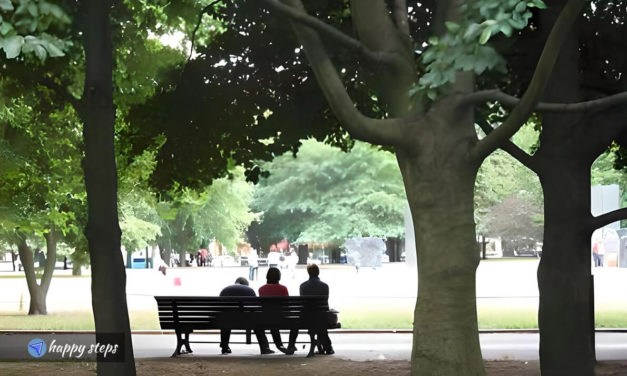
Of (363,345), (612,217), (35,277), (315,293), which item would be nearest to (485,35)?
(612,217)

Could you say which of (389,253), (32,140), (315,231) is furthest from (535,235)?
(32,140)

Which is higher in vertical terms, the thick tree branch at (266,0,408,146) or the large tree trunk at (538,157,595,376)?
the thick tree branch at (266,0,408,146)

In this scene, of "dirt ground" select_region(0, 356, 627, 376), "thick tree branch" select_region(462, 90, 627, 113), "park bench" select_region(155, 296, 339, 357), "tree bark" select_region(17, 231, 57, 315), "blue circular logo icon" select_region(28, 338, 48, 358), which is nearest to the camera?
"thick tree branch" select_region(462, 90, 627, 113)

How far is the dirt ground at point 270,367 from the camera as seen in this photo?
1190cm

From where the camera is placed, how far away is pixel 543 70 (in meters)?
7.75

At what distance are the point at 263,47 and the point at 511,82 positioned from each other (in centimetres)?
360

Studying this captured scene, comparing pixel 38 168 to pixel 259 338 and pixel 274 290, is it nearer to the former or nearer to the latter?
pixel 274 290

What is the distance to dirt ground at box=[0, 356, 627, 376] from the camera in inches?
468

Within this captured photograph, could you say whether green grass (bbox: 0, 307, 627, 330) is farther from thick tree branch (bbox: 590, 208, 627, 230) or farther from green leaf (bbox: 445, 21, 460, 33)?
green leaf (bbox: 445, 21, 460, 33)

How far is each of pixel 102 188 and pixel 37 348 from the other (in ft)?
21.0

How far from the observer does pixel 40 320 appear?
934 inches

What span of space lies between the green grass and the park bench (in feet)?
20.1

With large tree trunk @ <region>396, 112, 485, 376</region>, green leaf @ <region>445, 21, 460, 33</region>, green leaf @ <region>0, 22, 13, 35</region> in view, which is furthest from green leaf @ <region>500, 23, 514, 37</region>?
green leaf @ <region>0, 22, 13, 35</region>

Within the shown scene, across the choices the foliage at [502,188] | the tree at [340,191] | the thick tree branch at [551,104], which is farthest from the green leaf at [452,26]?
the foliage at [502,188]
